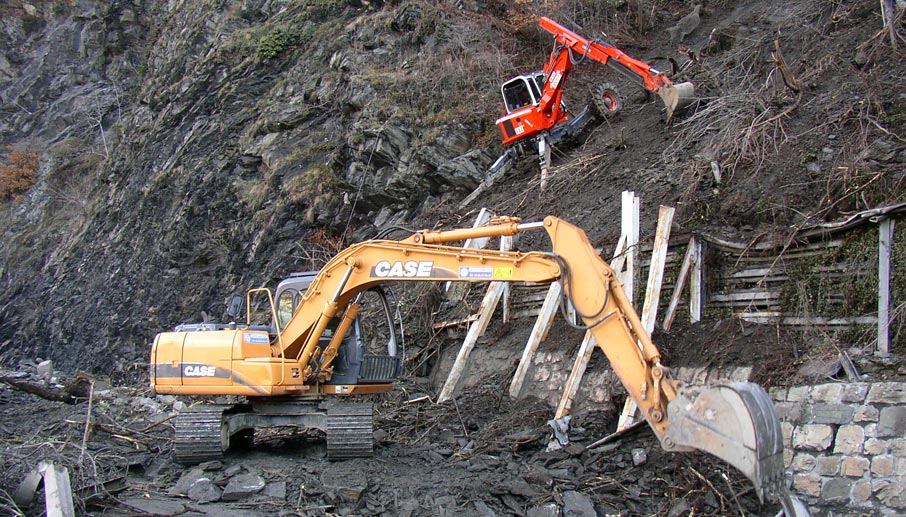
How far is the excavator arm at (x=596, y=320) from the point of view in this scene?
18.0 feet

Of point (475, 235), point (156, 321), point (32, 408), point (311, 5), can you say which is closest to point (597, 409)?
point (475, 235)

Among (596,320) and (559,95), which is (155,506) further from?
(559,95)

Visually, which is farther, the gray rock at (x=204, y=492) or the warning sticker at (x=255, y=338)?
the warning sticker at (x=255, y=338)

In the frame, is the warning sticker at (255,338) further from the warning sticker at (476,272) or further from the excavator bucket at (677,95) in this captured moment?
the excavator bucket at (677,95)

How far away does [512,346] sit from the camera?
11008 mm

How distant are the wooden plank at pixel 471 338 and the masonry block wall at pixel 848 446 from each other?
4951mm

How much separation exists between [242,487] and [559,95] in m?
9.72

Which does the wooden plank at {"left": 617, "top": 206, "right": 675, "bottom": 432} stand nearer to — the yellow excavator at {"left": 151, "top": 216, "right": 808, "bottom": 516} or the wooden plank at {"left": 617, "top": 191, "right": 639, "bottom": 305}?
the wooden plank at {"left": 617, "top": 191, "right": 639, "bottom": 305}

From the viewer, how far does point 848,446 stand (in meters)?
6.59

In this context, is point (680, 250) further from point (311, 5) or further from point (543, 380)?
point (311, 5)

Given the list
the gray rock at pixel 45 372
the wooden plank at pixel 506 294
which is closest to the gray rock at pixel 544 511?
the wooden plank at pixel 506 294

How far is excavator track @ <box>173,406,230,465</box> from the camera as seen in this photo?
867 cm

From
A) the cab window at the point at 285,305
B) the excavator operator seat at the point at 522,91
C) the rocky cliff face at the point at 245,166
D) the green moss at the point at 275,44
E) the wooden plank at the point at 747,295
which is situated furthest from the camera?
the green moss at the point at 275,44

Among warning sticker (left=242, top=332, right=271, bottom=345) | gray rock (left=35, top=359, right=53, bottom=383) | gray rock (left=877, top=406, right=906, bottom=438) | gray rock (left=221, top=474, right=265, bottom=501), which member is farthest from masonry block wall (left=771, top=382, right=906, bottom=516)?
gray rock (left=35, top=359, right=53, bottom=383)
